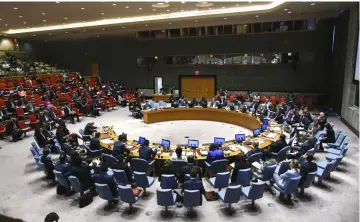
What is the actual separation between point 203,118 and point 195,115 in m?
0.51

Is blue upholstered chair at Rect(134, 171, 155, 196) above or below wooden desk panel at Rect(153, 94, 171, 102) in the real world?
below

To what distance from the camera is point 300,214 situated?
602 cm

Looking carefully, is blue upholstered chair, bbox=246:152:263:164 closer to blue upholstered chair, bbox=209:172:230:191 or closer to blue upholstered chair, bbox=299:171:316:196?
blue upholstered chair, bbox=209:172:230:191

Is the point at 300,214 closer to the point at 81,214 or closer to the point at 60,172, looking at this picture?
the point at 81,214

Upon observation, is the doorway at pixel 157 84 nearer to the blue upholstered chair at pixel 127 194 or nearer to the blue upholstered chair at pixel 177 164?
the blue upholstered chair at pixel 177 164

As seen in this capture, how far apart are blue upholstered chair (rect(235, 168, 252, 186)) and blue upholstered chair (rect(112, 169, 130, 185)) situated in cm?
282

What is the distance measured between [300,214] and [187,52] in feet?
58.1

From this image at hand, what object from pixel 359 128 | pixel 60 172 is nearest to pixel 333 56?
pixel 359 128

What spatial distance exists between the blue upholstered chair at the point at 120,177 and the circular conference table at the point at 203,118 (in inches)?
54.5

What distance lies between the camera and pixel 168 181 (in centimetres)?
630

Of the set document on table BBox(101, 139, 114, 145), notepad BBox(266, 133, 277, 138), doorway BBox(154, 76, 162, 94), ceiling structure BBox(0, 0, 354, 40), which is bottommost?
document on table BBox(101, 139, 114, 145)

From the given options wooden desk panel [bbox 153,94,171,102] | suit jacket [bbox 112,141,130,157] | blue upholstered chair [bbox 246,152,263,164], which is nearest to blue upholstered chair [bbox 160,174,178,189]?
suit jacket [bbox 112,141,130,157]

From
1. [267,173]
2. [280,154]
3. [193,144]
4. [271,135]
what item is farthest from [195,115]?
[267,173]

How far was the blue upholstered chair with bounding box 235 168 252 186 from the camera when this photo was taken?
21.6 feet
